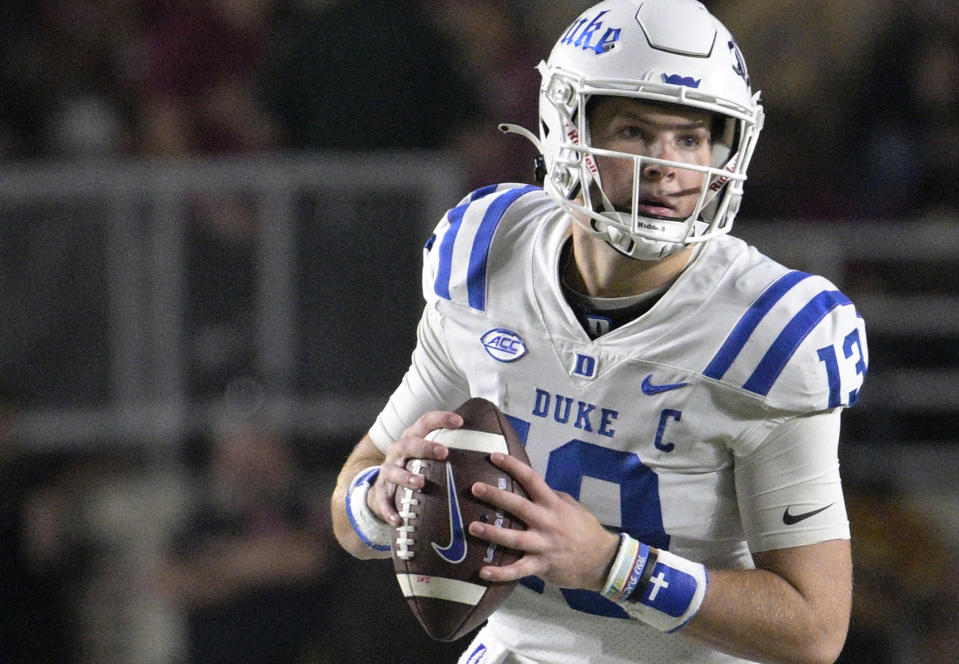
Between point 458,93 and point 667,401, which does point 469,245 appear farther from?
point 458,93

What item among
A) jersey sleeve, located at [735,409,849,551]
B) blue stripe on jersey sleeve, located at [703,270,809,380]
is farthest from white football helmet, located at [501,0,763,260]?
jersey sleeve, located at [735,409,849,551]

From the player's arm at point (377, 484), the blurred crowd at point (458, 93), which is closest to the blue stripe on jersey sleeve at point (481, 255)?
the player's arm at point (377, 484)

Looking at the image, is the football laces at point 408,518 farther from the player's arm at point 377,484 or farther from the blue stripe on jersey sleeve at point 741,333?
the blue stripe on jersey sleeve at point 741,333

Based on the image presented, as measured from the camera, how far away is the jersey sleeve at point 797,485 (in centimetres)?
171

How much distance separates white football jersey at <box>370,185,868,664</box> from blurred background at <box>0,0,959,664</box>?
1553 mm

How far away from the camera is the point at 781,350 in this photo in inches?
66.8

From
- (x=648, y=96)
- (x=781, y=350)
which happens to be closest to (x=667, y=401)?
(x=781, y=350)

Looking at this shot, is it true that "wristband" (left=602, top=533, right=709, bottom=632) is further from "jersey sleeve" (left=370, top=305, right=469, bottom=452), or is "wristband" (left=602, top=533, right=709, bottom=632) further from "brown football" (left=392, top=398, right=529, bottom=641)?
"jersey sleeve" (left=370, top=305, right=469, bottom=452)

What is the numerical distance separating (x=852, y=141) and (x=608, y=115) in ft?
8.37

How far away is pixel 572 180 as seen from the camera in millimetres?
1821

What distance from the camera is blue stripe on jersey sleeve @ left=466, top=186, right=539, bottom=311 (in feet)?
6.29

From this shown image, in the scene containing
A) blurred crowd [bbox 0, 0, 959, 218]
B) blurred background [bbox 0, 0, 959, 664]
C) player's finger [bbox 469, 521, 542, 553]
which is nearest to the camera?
player's finger [bbox 469, 521, 542, 553]

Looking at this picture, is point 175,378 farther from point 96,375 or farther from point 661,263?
point 661,263

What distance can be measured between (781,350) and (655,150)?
290mm
